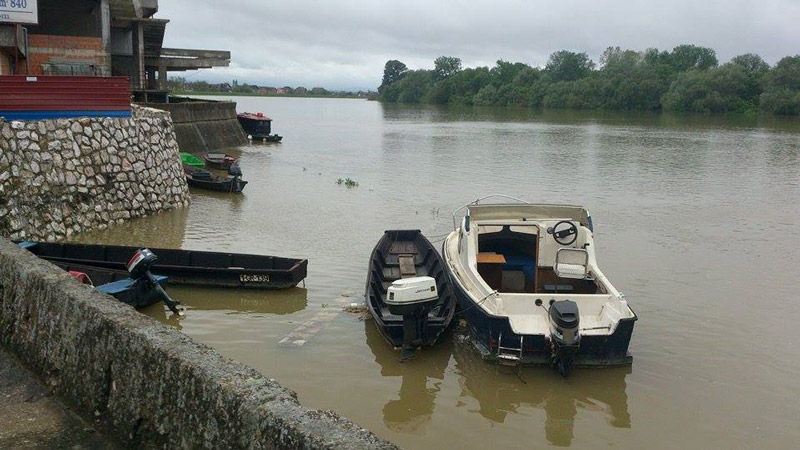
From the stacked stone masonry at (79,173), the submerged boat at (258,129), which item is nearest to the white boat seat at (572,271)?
the stacked stone masonry at (79,173)

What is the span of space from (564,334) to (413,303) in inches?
84.0

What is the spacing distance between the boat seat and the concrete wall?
79.4ft

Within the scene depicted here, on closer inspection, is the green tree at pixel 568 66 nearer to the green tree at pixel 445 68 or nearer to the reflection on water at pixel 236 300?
the green tree at pixel 445 68

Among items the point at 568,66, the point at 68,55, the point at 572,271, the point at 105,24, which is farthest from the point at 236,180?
the point at 568,66

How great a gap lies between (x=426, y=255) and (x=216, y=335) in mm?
4613

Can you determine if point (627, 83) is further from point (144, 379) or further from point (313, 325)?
point (144, 379)

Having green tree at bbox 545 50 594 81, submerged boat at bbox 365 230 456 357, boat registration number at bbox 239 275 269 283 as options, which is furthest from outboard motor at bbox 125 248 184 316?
green tree at bbox 545 50 594 81

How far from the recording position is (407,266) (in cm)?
1343

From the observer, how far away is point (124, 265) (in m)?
13.0

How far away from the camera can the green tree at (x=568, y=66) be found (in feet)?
382

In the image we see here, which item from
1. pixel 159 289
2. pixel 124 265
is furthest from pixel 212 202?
pixel 159 289

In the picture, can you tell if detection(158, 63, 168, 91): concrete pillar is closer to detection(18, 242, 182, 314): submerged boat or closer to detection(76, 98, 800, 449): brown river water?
detection(76, 98, 800, 449): brown river water

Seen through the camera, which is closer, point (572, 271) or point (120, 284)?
point (120, 284)

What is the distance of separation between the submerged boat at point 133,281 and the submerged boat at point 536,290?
5.00m
